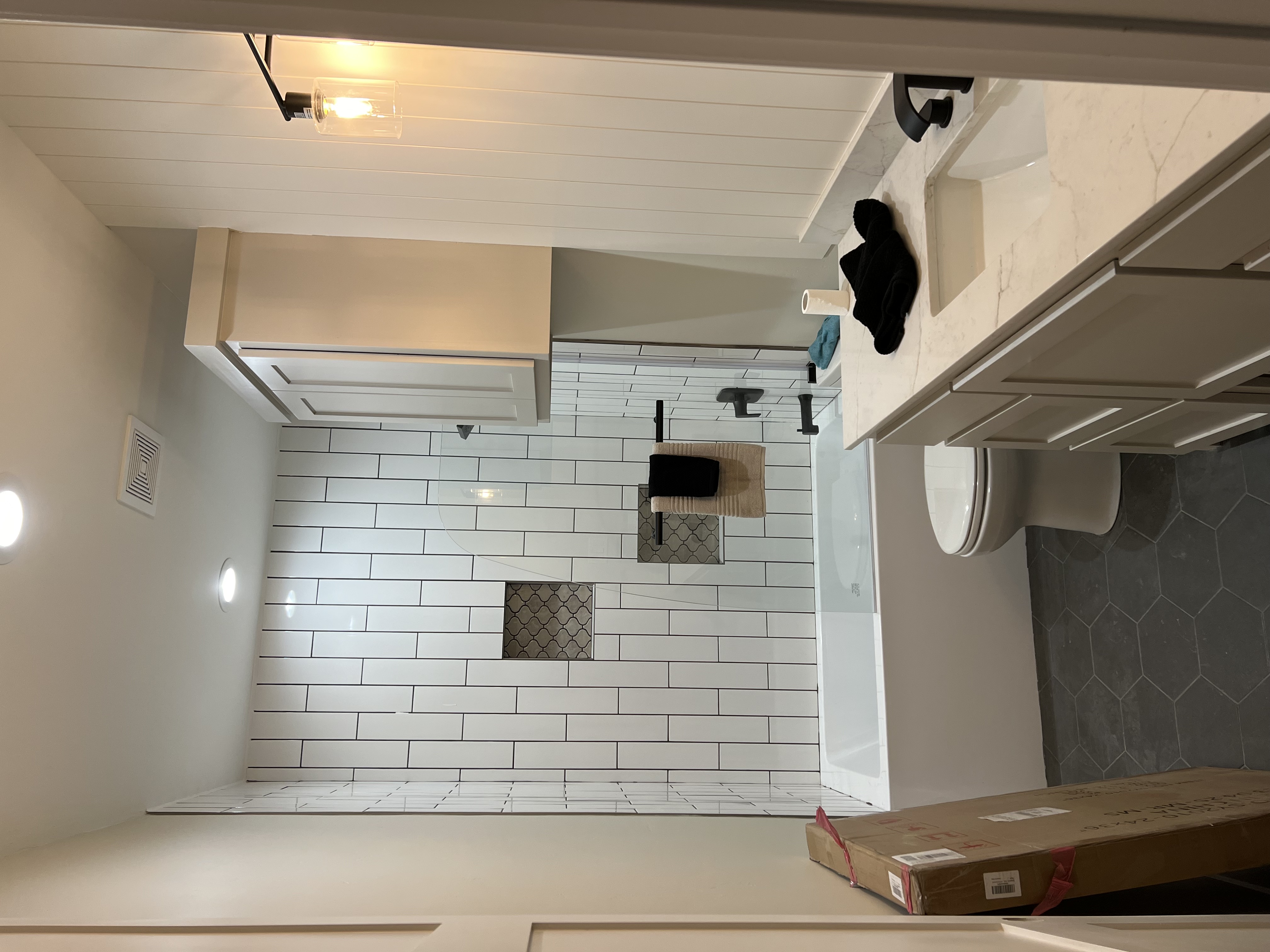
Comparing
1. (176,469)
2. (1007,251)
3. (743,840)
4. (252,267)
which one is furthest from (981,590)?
(176,469)

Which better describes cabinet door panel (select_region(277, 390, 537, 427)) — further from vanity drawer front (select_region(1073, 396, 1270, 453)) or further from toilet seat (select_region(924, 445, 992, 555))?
vanity drawer front (select_region(1073, 396, 1270, 453))

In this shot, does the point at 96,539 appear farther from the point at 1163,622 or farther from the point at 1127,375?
the point at 1163,622

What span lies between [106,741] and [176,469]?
0.88 m

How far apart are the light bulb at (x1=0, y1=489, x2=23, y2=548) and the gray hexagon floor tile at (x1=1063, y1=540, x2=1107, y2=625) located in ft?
9.26

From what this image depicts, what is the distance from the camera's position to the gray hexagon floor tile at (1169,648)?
213 cm

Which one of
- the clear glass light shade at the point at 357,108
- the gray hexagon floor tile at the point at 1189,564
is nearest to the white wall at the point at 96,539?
the clear glass light shade at the point at 357,108

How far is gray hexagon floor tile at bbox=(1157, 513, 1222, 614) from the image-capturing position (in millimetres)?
2057

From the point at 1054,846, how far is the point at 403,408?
2.13 m

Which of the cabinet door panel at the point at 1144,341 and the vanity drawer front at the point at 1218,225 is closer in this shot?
the vanity drawer front at the point at 1218,225

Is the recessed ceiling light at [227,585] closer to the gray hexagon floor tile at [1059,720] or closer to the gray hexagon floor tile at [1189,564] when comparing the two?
the gray hexagon floor tile at [1059,720]

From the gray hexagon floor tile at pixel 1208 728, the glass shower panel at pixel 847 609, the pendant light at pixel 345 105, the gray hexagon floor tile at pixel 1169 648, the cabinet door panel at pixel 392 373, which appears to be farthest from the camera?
the glass shower panel at pixel 847 609

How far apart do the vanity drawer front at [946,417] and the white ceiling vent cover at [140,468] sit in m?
2.08

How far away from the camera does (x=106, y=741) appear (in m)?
2.43

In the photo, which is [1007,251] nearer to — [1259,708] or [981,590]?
[1259,708]
